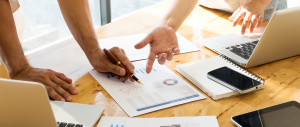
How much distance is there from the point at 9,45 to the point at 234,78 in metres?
0.87

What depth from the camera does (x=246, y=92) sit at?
0.91m

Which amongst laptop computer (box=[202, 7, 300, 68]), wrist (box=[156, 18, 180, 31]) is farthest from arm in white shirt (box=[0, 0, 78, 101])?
laptop computer (box=[202, 7, 300, 68])

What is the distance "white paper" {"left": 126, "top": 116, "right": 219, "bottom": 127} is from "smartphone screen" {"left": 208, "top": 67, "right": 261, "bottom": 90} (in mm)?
183

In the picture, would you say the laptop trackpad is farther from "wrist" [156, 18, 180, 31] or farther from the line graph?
"wrist" [156, 18, 180, 31]

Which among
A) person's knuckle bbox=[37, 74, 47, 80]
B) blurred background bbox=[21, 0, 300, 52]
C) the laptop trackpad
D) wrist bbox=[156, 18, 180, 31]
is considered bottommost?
blurred background bbox=[21, 0, 300, 52]

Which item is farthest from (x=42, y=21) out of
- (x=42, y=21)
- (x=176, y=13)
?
(x=176, y=13)

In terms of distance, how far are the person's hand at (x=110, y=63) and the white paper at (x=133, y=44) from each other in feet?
0.50

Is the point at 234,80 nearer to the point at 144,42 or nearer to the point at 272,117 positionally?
the point at 272,117

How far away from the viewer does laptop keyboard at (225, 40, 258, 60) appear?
3.85 feet

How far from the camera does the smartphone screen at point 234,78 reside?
2.99 ft

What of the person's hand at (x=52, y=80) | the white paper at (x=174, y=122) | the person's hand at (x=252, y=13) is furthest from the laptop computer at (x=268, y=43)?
the person's hand at (x=52, y=80)

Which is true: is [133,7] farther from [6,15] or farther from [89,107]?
[89,107]

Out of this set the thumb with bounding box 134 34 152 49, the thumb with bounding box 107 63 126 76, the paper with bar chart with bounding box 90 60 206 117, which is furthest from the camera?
the thumb with bounding box 134 34 152 49

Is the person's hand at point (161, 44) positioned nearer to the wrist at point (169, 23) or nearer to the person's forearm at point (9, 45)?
the wrist at point (169, 23)
